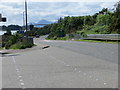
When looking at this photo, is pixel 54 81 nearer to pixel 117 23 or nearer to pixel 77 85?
pixel 77 85

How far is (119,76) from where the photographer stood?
1074 cm

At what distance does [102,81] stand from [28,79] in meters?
2.80

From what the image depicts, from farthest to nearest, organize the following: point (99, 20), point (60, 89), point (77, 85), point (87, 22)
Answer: point (87, 22) < point (99, 20) < point (77, 85) < point (60, 89)

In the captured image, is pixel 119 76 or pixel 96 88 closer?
pixel 96 88

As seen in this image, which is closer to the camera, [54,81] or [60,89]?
[60,89]

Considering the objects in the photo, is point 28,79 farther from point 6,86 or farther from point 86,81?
point 86,81

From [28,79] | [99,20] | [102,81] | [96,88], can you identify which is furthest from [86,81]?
[99,20]

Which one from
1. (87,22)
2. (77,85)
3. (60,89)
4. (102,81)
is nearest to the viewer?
(60,89)

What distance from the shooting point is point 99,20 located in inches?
5448

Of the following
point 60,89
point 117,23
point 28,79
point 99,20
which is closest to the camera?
point 60,89

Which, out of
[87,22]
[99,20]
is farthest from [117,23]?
[87,22]

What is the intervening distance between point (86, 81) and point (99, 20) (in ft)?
429

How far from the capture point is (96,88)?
8.48 m

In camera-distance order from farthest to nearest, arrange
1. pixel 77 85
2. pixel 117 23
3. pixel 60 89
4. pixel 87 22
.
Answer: pixel 87 22 < pixel 117 23 < pixel 77 85 < pixel 60 89
